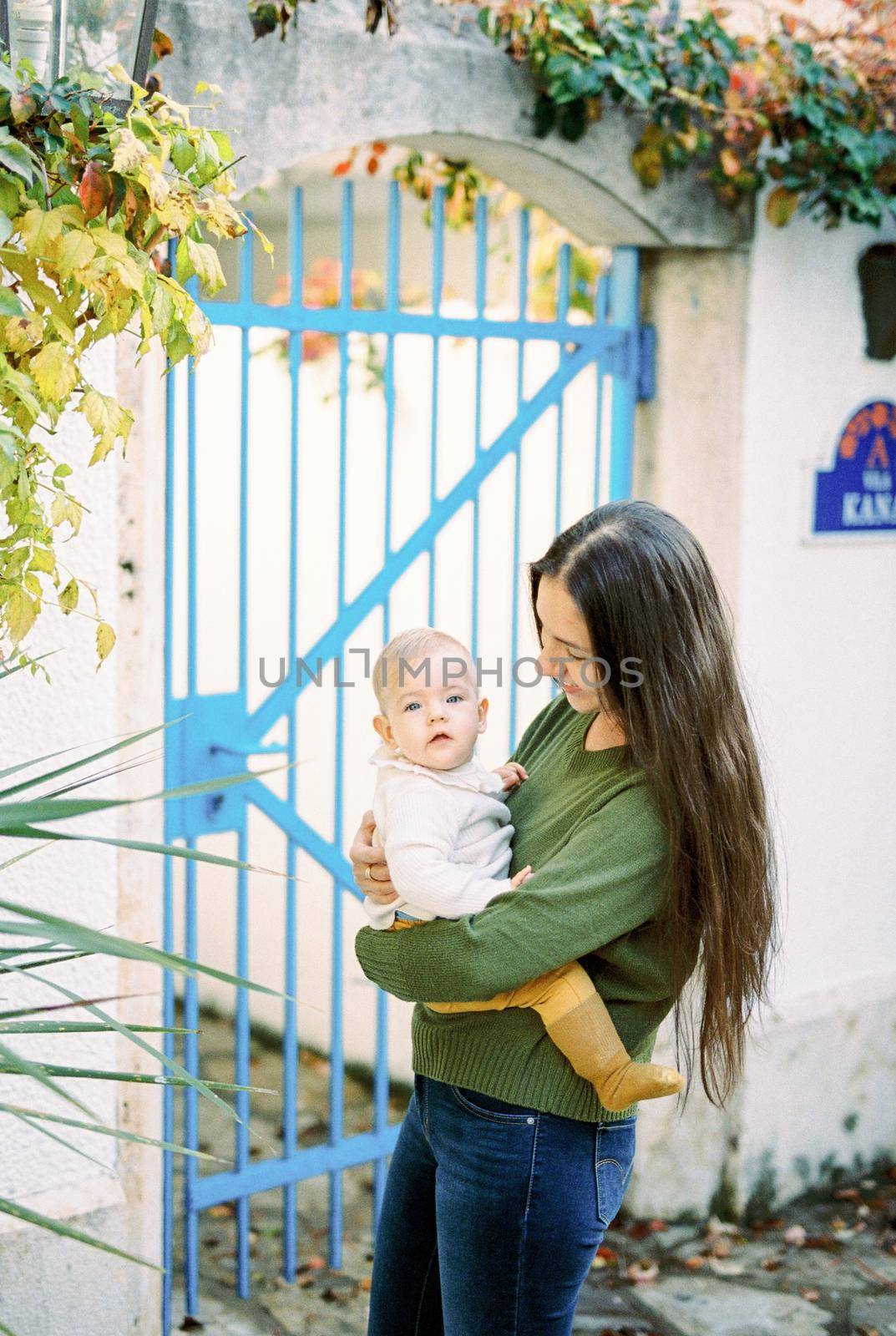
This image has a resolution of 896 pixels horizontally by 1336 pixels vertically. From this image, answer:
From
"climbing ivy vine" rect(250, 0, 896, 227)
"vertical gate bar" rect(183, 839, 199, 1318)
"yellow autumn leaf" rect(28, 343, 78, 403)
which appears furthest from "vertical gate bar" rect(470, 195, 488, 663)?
"yellow autumn leaf" rect(28, 343, 78, 403)

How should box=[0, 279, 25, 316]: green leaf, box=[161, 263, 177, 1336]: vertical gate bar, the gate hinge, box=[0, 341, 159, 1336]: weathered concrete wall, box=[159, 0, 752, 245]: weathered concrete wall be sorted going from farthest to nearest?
the gate hinge < box=[161, 263, 177, 1336]: vertical gate bar < box=[159, 0, 752, 245]: weathered concrete wall < box=[0, 341, 159, 1336]: weathered concrete wall < box=[0, 279, 25, 316]: green leaf

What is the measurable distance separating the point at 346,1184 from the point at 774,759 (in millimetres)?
1714

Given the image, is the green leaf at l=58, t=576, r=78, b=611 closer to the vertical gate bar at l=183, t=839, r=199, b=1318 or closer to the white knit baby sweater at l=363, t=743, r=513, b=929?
the white knit baby sweater at l=363, t=743, r=513, b=929

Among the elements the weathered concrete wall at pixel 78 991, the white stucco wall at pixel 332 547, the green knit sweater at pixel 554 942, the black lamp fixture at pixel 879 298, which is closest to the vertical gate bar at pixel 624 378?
the white stucco wall at pixel 332 547

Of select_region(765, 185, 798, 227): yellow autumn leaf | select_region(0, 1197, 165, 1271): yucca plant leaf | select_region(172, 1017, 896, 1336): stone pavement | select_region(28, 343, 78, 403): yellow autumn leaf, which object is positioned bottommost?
select_region(172, 1017, 896, 1336): stone pavement

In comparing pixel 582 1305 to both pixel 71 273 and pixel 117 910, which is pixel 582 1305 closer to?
pixel 117 910

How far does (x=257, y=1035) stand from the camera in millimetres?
5293

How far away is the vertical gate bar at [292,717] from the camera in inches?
128

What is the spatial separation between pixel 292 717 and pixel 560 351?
115cm

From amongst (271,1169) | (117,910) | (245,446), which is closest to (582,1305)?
(271,1169)

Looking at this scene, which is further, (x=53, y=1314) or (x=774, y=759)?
(x=774, y=759)

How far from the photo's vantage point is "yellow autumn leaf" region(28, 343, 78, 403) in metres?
2.01

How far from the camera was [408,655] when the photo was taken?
2262 millimetres

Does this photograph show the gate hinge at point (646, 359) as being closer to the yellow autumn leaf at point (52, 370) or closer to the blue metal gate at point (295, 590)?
the blue metal gate at point (295, 590)
